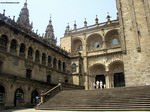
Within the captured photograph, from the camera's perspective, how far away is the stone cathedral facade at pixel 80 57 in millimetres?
24344

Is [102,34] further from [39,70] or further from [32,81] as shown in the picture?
[32,81]

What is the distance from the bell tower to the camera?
81.4 feet

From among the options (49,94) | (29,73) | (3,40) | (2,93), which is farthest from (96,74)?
(2,93)

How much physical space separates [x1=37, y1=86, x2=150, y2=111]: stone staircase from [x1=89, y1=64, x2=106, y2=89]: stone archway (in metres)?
14.5

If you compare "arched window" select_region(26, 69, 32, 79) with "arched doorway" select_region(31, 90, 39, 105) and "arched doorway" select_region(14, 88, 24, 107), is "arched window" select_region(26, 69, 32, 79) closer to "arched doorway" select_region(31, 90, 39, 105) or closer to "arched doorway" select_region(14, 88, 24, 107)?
"arched doorway" select_region(31, 90, 39, 105)

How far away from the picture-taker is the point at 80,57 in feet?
120

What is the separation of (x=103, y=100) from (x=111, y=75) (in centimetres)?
1731

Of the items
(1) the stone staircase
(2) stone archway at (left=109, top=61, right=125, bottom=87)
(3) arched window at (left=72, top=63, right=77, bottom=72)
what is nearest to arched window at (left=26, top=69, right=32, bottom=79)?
(1) the stone staircase

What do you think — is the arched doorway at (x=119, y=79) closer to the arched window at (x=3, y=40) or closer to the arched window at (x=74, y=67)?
the arched window at (x=74, y=67)

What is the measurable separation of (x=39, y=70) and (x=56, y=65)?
16.4 ft

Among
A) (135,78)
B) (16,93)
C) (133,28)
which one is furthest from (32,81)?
(133,28)

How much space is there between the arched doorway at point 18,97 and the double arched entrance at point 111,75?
13.6 m

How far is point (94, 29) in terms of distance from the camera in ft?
126

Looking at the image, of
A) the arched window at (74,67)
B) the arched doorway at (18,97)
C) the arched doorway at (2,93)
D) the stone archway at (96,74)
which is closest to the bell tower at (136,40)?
the stone archway at (96,74)
